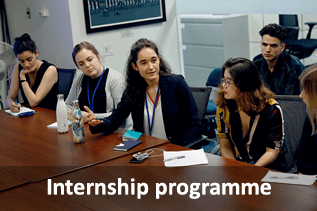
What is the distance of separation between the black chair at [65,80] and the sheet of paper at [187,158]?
5.79ft

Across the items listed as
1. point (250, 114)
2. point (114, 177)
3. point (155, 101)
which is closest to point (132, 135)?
point (155, 101)

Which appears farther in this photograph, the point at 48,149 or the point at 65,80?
the point at 65,80

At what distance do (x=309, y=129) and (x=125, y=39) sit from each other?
277 cm

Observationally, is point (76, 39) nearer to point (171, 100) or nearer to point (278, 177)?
point (171, 100)

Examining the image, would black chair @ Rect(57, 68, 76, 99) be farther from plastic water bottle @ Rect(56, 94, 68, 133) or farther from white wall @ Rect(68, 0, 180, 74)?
plastic water bottle @ Rect(56, 94, 68, 133)

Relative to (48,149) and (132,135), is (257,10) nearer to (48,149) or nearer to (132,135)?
(132,135)

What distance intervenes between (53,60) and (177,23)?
5.31 ft

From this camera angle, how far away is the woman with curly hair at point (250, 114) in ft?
7.14

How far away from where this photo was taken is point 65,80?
365 centimetres

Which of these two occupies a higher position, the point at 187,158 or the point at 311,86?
the point at 311,86

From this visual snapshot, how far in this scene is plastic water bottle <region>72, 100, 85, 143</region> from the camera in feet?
7.88

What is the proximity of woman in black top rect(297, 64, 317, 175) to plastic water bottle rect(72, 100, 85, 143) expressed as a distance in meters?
1.30

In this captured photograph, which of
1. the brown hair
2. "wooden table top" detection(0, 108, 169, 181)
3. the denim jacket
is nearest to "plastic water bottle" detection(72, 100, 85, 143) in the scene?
"wooden table top" detection(0, 108, 169, 181)

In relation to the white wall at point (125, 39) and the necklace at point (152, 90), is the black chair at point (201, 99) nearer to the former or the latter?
the necklace at point (152, 90)
